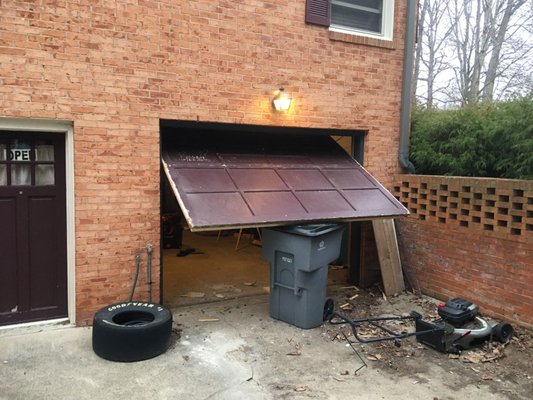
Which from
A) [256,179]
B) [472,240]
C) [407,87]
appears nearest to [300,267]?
Result: [256,179]

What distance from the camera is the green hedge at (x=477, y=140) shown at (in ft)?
19.7

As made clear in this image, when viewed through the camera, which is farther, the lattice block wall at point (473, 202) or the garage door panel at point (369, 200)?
the garage door panel at point (369, 200)

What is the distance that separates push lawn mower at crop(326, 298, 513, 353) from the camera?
5.08 meters

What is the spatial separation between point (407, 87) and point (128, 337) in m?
5.90

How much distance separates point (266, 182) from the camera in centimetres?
611

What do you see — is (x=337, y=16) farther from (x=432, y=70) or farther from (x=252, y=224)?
(x=432, y=70)

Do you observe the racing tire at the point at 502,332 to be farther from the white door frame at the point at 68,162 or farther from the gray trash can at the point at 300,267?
the white door frame at the point at 68,162

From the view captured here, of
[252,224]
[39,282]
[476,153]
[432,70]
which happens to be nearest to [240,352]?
[252,224]

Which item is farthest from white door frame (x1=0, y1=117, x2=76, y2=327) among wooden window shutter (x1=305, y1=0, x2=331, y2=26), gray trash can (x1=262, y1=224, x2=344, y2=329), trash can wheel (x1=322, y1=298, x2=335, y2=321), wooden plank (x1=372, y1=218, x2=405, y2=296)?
wooden plank (x1=372, y1=218, x2=405, y2=296)

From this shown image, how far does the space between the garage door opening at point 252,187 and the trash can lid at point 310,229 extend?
9 centimetres

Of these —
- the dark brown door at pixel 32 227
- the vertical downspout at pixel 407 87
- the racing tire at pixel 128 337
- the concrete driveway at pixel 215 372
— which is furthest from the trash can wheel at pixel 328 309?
the dark brown door at pixel 32 227

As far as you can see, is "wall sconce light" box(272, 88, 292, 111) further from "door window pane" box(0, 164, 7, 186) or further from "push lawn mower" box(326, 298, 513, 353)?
"door window pane" box(0, 164, 7, 186)

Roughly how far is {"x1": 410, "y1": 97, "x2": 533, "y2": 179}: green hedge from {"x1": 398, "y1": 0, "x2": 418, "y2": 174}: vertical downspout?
175 millimetres

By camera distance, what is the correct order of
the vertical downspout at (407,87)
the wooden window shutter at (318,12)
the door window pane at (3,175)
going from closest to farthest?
the door window pane at (3,175) < the wooden window shutter at (318,12) < the vertical downspout at (407,87)
